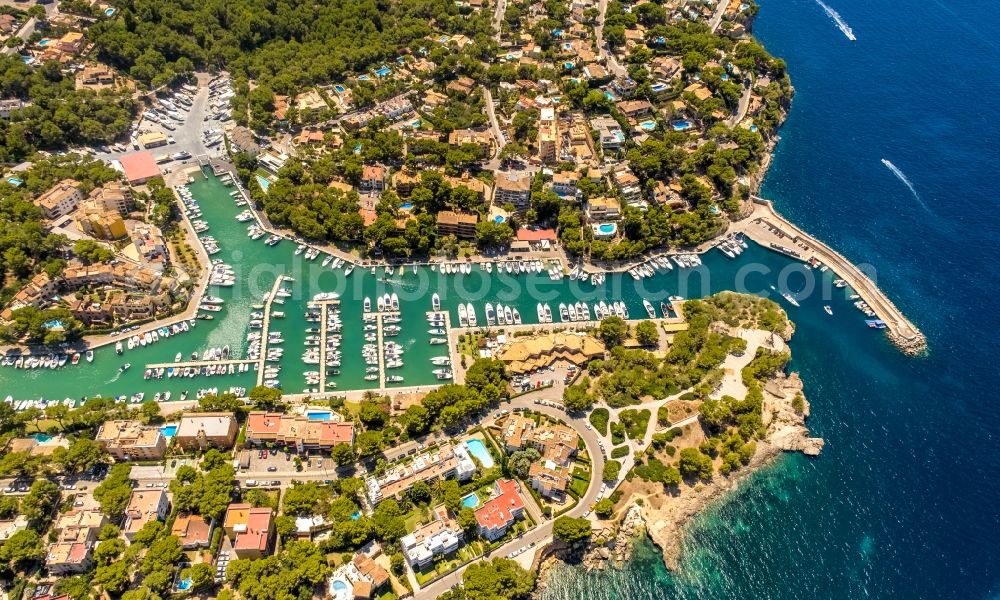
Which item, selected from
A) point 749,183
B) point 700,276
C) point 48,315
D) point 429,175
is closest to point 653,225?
point 700,276

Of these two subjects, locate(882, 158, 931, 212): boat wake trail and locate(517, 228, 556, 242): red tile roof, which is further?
locate(882, 158, 931, 212): boat wake trail

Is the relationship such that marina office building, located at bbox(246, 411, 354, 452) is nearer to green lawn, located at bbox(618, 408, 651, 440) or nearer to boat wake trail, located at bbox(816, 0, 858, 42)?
green lawn, located at bbox(618, 408, 651, 440)

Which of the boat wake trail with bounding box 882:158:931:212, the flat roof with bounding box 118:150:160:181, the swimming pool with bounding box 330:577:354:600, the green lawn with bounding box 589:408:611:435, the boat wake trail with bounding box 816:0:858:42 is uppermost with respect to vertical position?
the boat wake trail with bounding box 816:0:858:42

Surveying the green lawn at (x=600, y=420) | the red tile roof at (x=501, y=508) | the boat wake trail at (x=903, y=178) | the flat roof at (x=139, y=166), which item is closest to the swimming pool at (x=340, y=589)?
the red tile roof at (x=501, y=508)

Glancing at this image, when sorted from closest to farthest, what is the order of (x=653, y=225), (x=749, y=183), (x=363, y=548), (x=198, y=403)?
(x=363, y=548) → (x=198, y=403) → (x=653, y=225) → (x=749, y=183)

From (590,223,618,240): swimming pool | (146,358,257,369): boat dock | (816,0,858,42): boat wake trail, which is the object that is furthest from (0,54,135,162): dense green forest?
(816,0,858,42): boat wake trail

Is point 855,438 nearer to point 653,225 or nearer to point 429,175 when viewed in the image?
point 653,225

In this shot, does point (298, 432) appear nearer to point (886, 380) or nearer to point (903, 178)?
point (886, 380)
